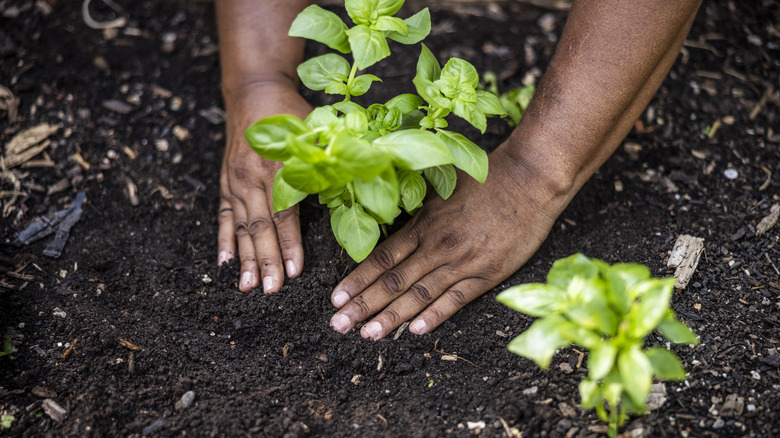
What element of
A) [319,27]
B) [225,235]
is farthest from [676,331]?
[225,235]

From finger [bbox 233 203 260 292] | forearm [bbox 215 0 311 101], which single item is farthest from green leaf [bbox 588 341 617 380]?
forearm [bbox 215 0 311 101]

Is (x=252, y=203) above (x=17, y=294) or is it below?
above

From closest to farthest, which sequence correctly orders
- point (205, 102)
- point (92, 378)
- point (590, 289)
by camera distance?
point (590, 289)
point (92, 378)
point (205, 102)

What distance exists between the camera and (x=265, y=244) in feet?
8.22

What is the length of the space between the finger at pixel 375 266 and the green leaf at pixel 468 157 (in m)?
0.52

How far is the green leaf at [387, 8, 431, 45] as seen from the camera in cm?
202

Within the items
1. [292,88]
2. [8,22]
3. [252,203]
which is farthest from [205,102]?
[8,22]

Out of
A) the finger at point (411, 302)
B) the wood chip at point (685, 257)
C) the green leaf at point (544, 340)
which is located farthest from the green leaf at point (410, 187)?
the wood chip at point (685, 257)

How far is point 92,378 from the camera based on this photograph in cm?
211

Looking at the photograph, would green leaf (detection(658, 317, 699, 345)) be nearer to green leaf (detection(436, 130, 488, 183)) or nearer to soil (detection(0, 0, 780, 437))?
soil (detection(0, 0, 780, 437))

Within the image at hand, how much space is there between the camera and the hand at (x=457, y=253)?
7.64 feet

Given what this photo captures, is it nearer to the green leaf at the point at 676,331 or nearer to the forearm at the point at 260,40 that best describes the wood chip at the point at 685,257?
the green leaf at the point at 676,331

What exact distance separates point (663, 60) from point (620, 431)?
4.58ft

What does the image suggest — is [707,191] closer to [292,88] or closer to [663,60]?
[663,60]
